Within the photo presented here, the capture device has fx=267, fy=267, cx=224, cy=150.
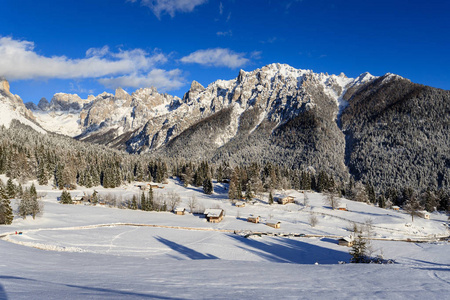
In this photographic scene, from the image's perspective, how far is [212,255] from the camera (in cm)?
4169

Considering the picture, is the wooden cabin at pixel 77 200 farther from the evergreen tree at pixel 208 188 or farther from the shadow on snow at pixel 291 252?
the shadow on snow at pixel 291 252

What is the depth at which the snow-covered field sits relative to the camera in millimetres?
12086

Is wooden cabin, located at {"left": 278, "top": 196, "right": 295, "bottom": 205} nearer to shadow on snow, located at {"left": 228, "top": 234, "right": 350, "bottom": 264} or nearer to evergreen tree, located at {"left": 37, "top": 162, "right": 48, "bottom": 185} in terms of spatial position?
shadow on snow, located at {"left": 228, "top": 234, "right": 350, "bottom": 264}

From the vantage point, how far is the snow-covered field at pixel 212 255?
12086mm

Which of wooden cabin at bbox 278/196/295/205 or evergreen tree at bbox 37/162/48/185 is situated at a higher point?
evergreen tree at bbox 37/162/48/185

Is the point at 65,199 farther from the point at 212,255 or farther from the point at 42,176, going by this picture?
the point at 212,255

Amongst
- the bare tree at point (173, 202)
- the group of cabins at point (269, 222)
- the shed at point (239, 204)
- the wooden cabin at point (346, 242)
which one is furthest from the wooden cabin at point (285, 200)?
the wooden cabin at point (346, 242)

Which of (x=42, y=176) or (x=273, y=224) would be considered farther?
(x=42, y=176)

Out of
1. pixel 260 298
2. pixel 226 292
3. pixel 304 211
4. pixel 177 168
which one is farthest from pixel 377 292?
pixel 177 168

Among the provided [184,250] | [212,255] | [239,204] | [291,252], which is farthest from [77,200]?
[291,252]

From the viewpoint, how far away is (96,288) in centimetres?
1193

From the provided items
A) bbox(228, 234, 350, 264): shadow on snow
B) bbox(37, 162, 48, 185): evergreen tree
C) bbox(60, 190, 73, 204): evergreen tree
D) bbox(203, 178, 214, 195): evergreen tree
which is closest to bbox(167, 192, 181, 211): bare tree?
bbox(203, 178, 214, 195): evergreen tree

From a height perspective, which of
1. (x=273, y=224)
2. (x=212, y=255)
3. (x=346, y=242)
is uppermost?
(x=212, y=255)

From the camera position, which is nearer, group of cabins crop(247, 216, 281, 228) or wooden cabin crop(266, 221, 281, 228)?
wooden cabin crop(266, 221, 281, 228)
